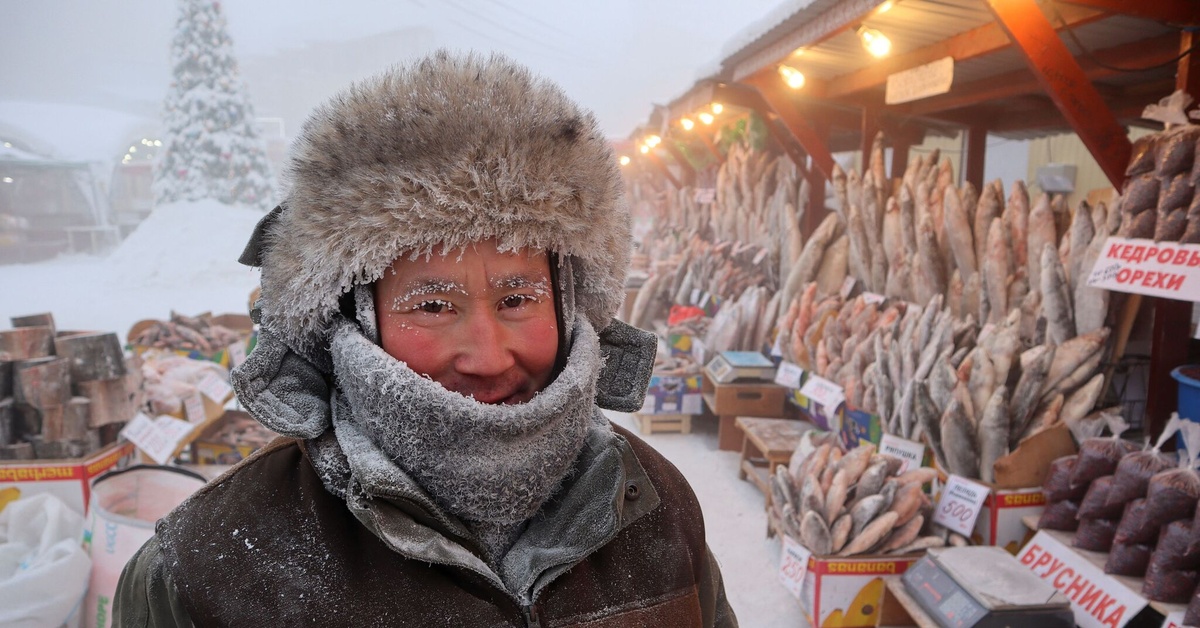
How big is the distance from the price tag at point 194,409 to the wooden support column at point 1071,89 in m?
4.10

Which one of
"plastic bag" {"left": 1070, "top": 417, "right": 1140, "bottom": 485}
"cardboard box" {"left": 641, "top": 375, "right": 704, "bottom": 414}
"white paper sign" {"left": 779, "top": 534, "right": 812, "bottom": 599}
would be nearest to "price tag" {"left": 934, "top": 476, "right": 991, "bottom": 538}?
"plastic bag" {"left": 1070, "top": 417, "right": 1140, "bottom": 485}

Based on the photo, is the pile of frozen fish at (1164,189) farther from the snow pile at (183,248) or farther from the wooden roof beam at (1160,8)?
the snow pile at (183,248)

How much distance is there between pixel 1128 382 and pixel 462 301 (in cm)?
293

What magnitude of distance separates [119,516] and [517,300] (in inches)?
82.1

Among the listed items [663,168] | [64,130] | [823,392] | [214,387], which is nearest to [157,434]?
[214,387]

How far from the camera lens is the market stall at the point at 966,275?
7.88 ft

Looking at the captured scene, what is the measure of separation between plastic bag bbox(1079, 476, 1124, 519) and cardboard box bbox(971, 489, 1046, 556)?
1.02 ft

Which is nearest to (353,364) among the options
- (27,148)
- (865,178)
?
(865,178)

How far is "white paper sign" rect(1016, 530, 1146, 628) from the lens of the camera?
1929 mm

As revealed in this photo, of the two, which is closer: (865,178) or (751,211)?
(865,178)

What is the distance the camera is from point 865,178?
4.12 m

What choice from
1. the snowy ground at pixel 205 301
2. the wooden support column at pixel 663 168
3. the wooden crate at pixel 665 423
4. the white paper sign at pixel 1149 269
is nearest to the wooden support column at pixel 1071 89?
the white paper sign at pixel 1149 269

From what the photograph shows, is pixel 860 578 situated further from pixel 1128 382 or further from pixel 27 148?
pixel 27 148

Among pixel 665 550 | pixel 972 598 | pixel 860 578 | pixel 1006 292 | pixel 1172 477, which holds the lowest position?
pixel 860 578
